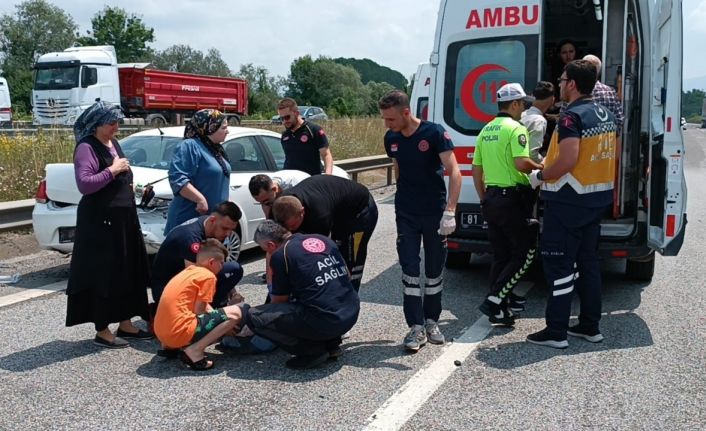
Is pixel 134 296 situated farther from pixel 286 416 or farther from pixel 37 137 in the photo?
pixel 37 137

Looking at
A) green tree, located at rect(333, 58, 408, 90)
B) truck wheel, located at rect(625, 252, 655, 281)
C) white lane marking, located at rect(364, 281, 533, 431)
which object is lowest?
white lane marking, located at rect(364, 281, 533, 431)

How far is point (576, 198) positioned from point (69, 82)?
84.0 feet

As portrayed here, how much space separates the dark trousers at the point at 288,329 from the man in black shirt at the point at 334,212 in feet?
1.73

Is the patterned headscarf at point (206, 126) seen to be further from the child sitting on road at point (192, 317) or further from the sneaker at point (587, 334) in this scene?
the sneaker at point (587, 334)

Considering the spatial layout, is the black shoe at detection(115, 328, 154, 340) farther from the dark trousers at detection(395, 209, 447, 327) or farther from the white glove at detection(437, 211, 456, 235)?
the white glove at detection(437, 211, 456, 235)

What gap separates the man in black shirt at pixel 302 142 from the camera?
284 inches

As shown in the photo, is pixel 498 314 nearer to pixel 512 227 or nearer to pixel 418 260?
pixel 512 227

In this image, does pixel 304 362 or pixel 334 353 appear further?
pixel 334 353

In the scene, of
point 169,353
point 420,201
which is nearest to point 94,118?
point 169,353

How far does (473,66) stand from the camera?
6453mm

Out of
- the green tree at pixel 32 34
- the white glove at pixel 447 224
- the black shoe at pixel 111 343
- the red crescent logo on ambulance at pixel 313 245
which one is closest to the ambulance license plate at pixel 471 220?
Result: the white glove at pixel 447 224

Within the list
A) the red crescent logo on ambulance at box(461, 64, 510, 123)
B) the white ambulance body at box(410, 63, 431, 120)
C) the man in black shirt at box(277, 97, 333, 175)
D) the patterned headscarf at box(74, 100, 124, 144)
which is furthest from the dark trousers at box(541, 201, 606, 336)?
the white ambulance body at box(410, 63, 431, 120)

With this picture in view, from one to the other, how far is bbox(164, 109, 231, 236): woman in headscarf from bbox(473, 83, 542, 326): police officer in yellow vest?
205cm

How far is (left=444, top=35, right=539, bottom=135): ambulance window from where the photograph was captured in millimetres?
6254
